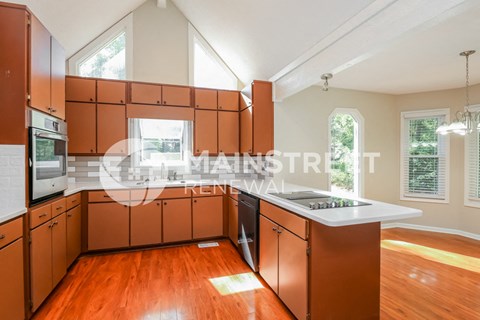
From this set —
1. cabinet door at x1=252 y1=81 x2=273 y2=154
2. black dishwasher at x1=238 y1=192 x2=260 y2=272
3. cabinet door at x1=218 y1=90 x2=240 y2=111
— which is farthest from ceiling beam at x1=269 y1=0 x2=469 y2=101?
black dishwasher at x1=238 y1=192 x2=260 y2=272

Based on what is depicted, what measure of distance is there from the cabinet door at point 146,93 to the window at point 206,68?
804 mm

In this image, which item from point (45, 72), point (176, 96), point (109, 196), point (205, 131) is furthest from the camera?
point (205, 131)

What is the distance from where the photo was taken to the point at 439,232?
4.22 meters

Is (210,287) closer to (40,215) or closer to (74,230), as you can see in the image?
(40,215)

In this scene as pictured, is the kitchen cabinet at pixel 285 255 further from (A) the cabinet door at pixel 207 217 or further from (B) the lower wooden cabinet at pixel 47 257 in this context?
(B) the lower wooden cabinet at pixel 47 257

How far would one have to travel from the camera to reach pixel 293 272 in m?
1.85

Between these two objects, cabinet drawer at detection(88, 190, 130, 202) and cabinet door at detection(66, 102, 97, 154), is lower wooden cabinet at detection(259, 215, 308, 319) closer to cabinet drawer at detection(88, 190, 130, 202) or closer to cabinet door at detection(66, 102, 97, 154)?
cabinet drawer at detection(88, 190, 130, 202)

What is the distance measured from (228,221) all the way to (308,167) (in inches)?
60.5

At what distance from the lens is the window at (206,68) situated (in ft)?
13.9

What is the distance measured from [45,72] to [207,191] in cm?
230

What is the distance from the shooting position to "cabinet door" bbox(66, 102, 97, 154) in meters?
3.26

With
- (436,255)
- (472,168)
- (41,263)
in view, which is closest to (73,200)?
(41,263)

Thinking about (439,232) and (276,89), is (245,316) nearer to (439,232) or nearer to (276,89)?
(276,89)

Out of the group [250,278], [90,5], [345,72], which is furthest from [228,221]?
[90,5]
